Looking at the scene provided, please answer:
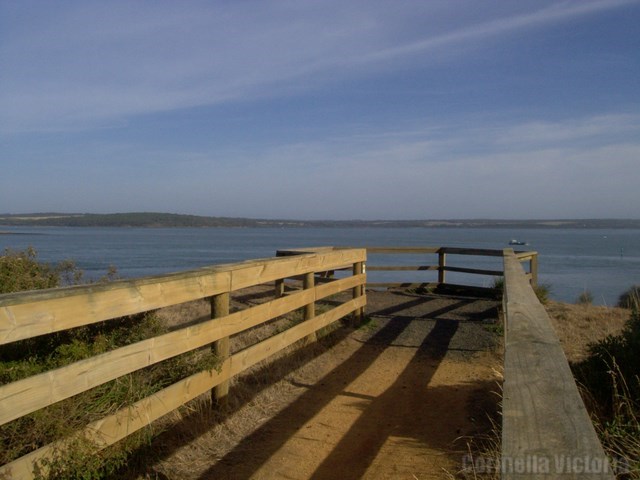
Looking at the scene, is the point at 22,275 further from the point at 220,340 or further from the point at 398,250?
the point at 398,250

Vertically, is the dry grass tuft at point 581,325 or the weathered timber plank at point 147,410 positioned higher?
the weathered timber plank at point 147,410

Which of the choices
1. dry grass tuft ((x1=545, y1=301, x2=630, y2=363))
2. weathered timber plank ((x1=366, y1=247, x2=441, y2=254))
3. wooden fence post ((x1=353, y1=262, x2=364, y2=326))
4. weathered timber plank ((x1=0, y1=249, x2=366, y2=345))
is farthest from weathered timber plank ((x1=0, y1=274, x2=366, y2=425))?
weathered timber plank ((x1=366, y1=247, x2=441, y2=254))

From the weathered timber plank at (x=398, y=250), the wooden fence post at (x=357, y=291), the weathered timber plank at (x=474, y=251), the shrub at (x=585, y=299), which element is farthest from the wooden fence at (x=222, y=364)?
the shrub at (x=585, y=299)

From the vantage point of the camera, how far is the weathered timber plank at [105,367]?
2.94m

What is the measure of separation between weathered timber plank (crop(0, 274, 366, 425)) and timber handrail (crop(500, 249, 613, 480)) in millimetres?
2218

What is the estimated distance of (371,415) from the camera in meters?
5.77

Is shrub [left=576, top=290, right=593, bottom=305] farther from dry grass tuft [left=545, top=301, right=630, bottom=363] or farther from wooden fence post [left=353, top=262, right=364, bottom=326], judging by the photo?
wooden fence post [left=353, top=262, right=364, bottom=326]

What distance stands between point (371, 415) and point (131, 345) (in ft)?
8.85

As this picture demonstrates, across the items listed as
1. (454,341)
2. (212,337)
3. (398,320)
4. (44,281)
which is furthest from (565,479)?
(398,320)

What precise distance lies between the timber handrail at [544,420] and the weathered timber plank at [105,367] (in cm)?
222

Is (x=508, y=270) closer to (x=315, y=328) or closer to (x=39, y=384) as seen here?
(x=315, y=328)

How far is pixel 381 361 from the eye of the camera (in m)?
7.84

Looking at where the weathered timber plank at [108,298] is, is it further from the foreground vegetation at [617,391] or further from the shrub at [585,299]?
the shrub at [585,299]

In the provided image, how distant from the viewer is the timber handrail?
5.44 feet
